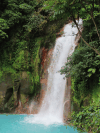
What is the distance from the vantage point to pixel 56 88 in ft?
26.0

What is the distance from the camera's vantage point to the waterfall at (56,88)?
6.89 metres

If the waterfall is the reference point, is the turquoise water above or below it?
below

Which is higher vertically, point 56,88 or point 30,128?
point 56,88

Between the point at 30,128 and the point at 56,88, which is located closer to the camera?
the point at 30,128

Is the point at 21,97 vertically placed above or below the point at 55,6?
below

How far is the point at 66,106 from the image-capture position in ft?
21.9

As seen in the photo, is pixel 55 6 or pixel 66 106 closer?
pixel 55 6

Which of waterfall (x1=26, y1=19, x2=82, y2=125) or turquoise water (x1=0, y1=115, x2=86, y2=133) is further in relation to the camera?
waterfall (x1=26, y1=19, x2=82, y2=125)

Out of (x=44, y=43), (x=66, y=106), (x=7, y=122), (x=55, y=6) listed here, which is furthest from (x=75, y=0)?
(x=44, y=43)

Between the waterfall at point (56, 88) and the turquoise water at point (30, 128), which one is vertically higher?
the waterfall at point (56, 88)

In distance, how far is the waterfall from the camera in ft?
22.6

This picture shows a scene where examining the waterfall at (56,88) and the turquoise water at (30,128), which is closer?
the turquoise water at (30,128)

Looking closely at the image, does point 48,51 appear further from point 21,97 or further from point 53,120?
point 53,120

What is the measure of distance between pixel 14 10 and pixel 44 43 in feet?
10.4
